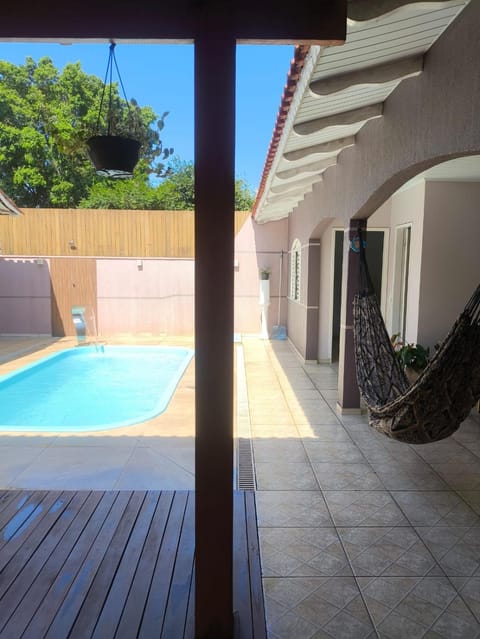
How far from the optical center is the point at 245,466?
3.47m

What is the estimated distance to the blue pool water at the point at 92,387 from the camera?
18.7 ft

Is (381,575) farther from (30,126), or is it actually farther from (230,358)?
(30,126)

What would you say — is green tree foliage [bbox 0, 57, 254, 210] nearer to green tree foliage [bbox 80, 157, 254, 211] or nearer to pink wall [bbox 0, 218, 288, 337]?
green tree foliage [bbox 80, 157, 254, 211]

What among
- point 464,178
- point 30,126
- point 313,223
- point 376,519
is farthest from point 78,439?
point 30,126

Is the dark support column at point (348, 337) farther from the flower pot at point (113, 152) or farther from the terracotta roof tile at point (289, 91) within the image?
the flower pot at point (113, 152)

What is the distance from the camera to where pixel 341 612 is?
1.99 meters

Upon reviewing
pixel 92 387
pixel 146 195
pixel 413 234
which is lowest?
pixel 92 387

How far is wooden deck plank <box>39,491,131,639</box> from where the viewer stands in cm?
190

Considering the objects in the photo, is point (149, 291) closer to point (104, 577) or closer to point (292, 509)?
point (292, 509)

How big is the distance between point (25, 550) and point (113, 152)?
7.16ft

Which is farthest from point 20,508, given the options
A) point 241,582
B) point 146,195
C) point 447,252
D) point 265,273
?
point 146,195

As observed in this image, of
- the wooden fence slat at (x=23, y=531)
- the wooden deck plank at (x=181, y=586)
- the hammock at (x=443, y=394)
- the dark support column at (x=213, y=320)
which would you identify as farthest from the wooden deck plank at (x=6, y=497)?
the hammock at (x=443, y=394)

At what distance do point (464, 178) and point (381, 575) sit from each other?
4.07 metres

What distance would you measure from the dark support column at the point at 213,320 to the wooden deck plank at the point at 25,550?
1043mm
